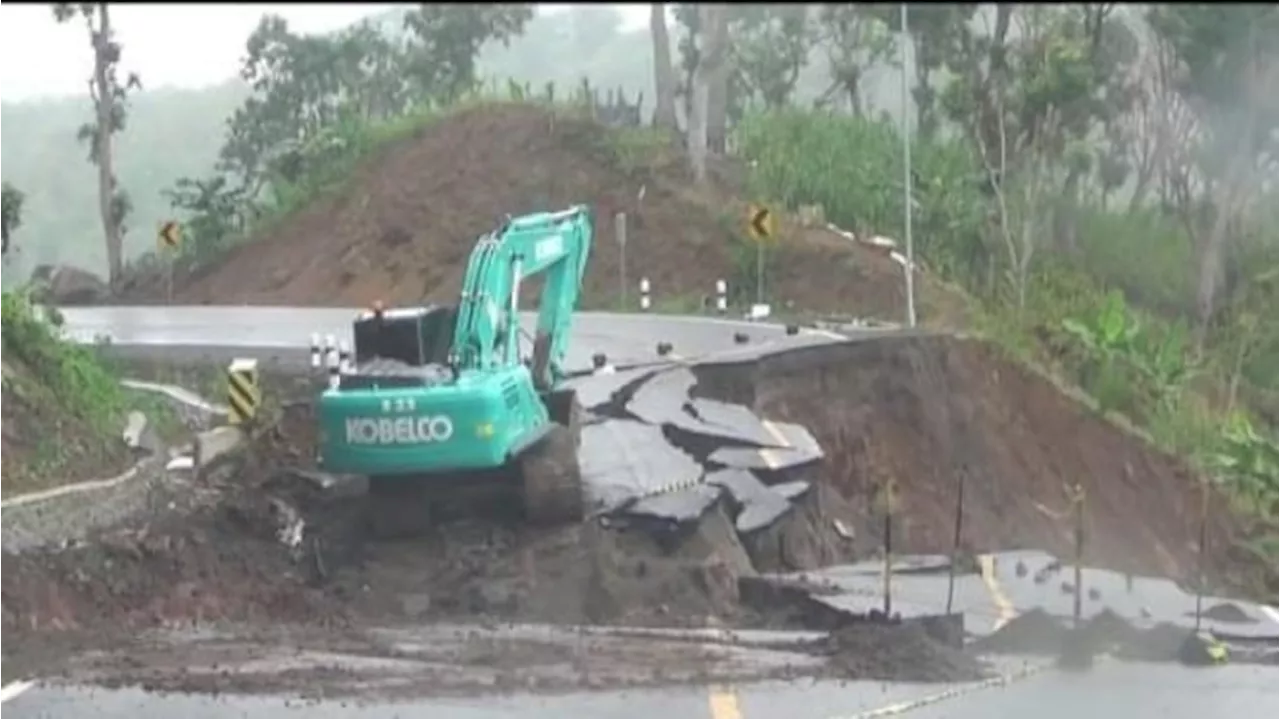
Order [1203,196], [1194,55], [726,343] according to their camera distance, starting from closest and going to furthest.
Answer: [1194,55] < [1203,196] < [726,343]

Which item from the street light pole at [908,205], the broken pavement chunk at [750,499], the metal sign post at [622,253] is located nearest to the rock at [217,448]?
the broken pavement chunk at [750,499]

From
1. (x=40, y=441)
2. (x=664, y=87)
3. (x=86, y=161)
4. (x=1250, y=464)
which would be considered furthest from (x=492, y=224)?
(x=40, y=441)

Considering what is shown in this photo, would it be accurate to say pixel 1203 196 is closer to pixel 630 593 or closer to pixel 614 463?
pixel 614 463

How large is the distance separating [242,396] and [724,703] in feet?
30.1

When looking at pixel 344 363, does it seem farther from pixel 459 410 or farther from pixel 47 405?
pixel 47 405

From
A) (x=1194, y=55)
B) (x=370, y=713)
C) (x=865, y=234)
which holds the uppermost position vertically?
(x=1194, y=55)

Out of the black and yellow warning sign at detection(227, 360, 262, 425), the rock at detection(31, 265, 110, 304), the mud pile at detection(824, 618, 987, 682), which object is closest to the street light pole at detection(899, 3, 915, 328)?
the black and yellow warning sign at detection(227, 360, 262, 425)

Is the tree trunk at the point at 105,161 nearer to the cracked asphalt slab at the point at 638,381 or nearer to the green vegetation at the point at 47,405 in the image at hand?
the cracked asphalt slab at the point at 638,381

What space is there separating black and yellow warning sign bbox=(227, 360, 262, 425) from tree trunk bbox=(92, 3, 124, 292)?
9.98ft

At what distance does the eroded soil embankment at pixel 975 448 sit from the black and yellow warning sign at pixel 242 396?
19.9 ft

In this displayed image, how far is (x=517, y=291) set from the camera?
70.7 feet

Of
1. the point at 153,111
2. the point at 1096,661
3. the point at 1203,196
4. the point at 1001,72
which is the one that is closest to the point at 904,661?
the point at 1096,661

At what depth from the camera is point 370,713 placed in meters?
15.4

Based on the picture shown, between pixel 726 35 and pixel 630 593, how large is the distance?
7995 millimetres
